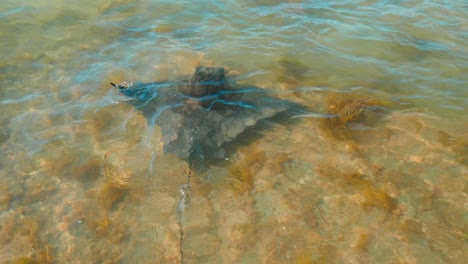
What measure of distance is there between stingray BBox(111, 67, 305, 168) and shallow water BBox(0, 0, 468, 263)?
275mm

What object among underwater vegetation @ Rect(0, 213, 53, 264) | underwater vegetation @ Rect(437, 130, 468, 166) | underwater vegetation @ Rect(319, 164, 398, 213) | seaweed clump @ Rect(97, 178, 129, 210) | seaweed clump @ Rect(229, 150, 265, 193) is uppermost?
→ underwater vegetation @ Rect(437, 130, 468, 166)

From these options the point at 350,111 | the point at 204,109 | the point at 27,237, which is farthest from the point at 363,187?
the point at 27,237

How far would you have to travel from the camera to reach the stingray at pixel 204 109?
19.0ft

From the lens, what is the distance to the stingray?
5.79 m

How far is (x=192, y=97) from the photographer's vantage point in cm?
684

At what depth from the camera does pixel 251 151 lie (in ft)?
19.7

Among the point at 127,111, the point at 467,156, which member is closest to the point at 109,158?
the point at 127,111

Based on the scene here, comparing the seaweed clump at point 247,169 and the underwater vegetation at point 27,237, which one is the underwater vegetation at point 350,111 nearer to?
the seaweed clump at point 247,169

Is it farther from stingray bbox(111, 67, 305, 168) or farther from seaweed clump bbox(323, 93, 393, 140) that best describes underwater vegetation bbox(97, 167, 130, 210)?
seaweed clump bbox(323, 93, 393, 140)

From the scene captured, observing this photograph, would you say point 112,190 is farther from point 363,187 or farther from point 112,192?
point 363,187

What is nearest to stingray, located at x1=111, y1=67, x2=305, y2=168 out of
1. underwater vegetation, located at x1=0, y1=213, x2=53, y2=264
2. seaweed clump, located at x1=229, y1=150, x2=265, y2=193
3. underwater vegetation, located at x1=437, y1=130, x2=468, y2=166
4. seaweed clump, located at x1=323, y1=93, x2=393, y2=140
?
seaweed clump, located at x1=229, y1=150, x2=265, y2=193

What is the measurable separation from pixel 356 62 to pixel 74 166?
708 centimetres

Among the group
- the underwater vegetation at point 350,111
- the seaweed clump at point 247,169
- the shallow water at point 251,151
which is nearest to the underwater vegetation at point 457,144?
the shallow water at point 251,151

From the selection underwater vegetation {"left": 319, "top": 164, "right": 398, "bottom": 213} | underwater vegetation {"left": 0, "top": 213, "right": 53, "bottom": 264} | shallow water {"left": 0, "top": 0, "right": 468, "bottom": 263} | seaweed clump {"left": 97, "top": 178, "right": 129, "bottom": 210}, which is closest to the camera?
underwater vegetation {"left": 0, "top": 213, "right": 53, "bottom": 264}
